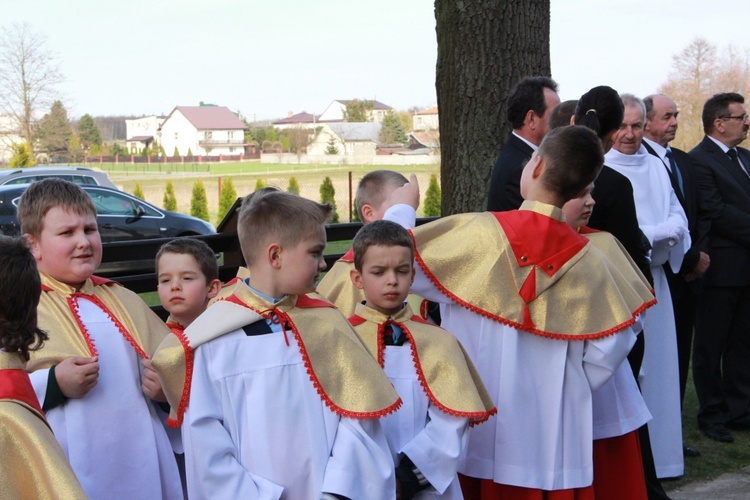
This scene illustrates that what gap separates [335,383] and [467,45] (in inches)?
171

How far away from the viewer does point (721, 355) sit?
671 cm

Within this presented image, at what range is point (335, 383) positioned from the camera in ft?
9.23

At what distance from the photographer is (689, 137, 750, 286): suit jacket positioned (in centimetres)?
647

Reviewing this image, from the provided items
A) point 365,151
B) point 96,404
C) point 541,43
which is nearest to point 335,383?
point 96,404

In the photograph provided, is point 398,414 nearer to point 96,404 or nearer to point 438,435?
point 438,435

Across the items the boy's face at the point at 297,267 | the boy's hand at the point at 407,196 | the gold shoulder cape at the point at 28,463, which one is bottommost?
the gold shoulder cape at the point at 28,463

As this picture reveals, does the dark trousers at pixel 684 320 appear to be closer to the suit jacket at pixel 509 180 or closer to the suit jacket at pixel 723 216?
the suit jacket at pixel 723 216

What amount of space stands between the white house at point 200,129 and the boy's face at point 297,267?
8903 cm

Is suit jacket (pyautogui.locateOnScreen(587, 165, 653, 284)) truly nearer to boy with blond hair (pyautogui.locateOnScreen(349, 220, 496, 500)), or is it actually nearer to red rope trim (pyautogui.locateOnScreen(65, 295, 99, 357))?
boy with blond hair (pyautogui.locateOnScreen(349, 220, 496, 500))

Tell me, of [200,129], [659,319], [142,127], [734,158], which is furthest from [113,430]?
[142,127]

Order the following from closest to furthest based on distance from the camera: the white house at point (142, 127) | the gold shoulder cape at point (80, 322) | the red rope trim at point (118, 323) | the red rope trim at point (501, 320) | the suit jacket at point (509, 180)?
the gold shoulder cape at point (80, 322), the red rope trim at point (118, 323), the red rope trim at point (501, 320), the suit jacket at point (509, 180), the white house at point (142, 127)

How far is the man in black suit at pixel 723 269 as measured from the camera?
6.46 m

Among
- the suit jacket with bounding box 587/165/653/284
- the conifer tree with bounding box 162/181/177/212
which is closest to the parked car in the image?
the conifer tree with bounding box 162/181/177/212

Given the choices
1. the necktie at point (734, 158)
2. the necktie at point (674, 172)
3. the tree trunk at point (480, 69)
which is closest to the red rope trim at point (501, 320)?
the necktie at point (674, 172)
